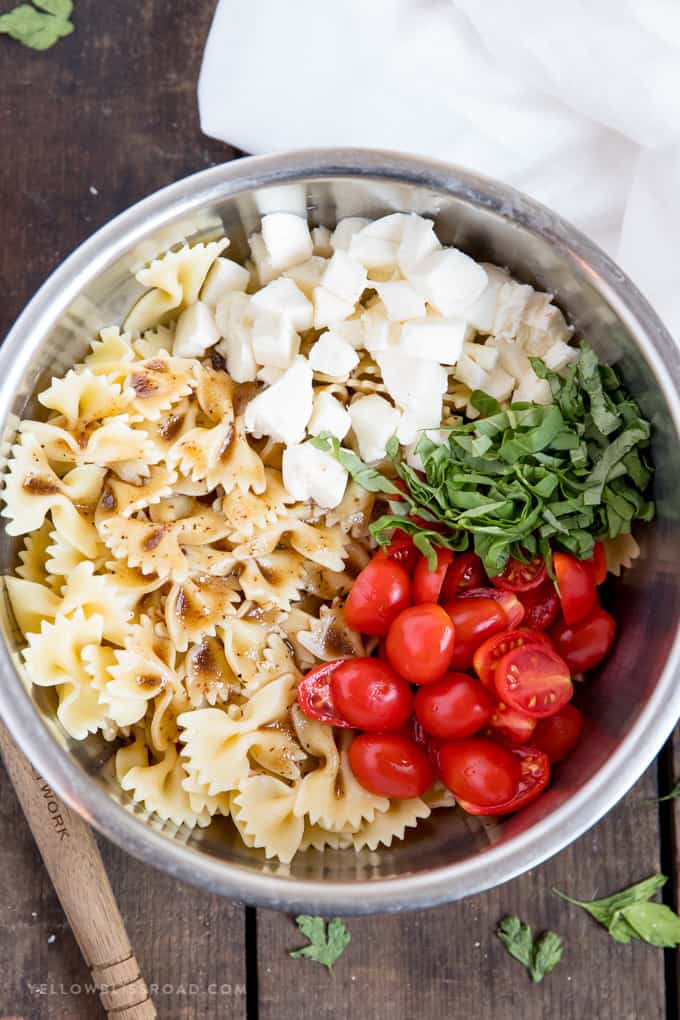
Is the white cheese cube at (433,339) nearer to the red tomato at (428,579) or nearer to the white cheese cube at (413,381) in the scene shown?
the white cheese cube at (413,381)

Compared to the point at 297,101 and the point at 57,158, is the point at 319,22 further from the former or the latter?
the point at 57,158

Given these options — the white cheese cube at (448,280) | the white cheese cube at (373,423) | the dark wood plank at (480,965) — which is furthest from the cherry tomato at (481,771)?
the white cheese cube at (448,280)

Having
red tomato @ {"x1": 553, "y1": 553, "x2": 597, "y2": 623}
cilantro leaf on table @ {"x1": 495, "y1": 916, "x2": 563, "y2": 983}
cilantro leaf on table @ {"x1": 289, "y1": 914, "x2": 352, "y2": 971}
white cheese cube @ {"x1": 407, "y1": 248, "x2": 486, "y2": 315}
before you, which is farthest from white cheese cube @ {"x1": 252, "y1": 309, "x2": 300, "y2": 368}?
cilantro leaf on table @ {"x1": 495, "y1": 916, "x2": 563, "y2": 983}

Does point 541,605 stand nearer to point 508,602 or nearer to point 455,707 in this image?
point 508,602

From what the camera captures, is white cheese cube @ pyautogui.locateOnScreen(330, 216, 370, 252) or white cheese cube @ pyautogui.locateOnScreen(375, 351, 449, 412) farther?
white cheese cube @ pyautogui.locateOnScreen(330, 216, 370, 252)

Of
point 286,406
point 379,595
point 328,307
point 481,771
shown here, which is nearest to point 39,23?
point 328,307

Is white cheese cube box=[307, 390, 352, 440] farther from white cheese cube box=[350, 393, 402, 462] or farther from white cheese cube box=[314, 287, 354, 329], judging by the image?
white cheese cube box=[314, 287, 354, 329]
